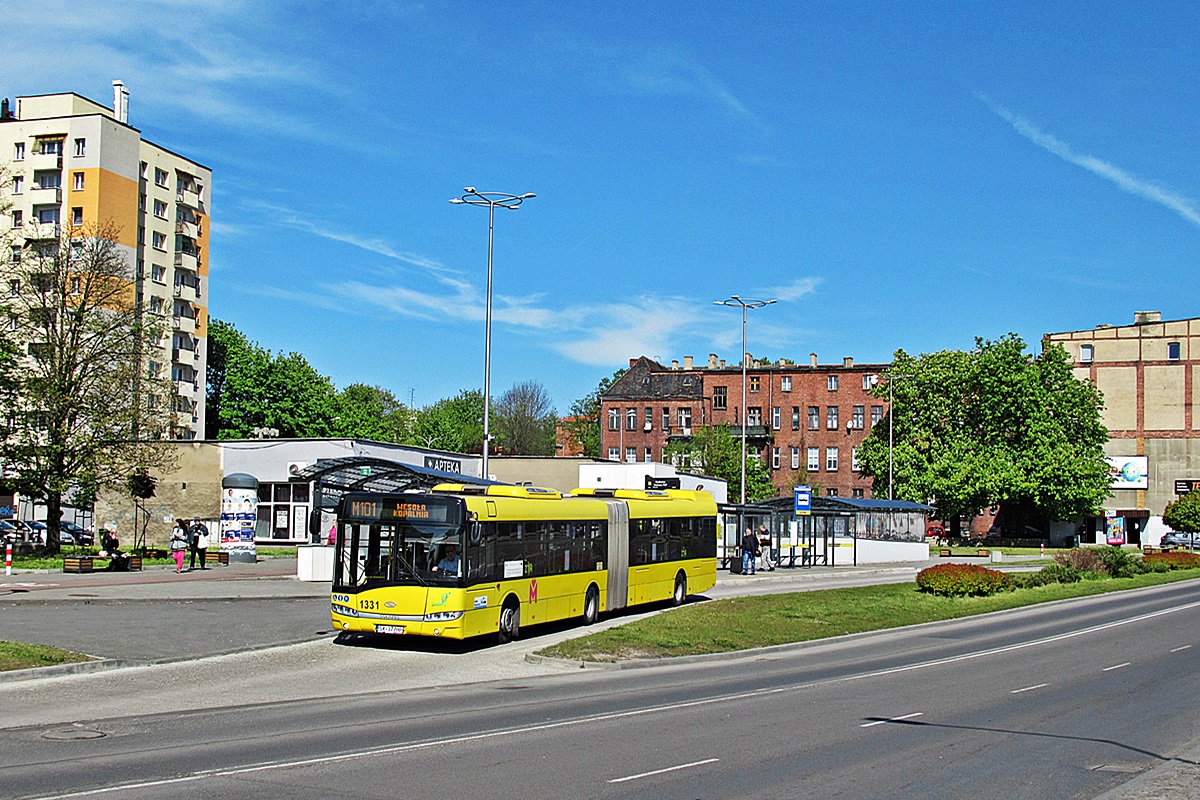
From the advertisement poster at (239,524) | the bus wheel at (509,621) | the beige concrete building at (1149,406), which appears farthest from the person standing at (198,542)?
the beige concrete building at (1149,406)

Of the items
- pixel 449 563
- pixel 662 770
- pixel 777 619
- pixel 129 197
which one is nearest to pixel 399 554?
pixel 449 563

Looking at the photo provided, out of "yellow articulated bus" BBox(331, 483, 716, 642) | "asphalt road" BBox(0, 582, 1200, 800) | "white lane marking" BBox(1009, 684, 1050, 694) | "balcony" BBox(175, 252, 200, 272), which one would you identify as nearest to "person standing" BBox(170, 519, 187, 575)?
"yellow articulated bus" BBox(331, 483, 716, 642)

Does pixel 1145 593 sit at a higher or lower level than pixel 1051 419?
lower

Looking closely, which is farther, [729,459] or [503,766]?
[729,459]

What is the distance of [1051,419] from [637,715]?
2835 inches

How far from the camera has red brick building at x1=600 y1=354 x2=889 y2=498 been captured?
339 feet

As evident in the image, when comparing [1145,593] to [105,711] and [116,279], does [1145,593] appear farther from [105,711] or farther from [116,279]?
[116,279]

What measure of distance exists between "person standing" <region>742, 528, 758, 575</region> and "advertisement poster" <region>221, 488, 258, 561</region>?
59.9 feet

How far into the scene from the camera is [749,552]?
43.8 meters

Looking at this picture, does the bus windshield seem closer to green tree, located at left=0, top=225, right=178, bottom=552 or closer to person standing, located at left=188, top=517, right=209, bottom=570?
person standing, located at left=188, top=517, right=209, bottom=570

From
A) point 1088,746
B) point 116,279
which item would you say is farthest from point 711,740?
point 116,279

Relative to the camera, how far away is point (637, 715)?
46.1ft

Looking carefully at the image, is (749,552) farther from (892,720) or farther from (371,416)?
(371,416)

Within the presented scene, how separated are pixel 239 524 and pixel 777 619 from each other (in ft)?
80.3
